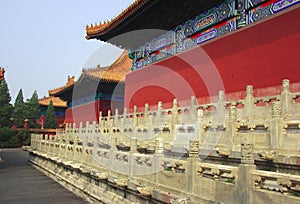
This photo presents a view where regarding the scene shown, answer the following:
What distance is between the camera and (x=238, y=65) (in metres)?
8.51

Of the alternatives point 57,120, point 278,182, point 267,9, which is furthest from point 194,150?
point 57,120

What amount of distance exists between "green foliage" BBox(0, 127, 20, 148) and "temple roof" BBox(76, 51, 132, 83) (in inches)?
406

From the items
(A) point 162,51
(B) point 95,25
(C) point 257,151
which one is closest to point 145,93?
(A) point 162,51

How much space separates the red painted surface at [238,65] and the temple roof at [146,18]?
4.67ft

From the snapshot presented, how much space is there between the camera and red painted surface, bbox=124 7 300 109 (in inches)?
282

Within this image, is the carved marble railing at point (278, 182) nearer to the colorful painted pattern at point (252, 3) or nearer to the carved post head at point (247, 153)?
the carved post head at point (247, 153)

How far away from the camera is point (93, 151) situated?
8273mm

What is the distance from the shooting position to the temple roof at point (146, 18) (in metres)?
10.1

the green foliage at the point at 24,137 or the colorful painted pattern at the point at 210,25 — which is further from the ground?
the colorful painted pattern at the point at 210,25

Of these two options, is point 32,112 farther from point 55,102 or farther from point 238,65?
point 238,65

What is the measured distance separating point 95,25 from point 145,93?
187 inches

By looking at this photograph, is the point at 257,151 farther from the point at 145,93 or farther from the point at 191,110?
the point at 145,93

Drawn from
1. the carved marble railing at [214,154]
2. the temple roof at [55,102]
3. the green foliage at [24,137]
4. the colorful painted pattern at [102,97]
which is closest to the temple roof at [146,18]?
the carved marble railing at [214,154]

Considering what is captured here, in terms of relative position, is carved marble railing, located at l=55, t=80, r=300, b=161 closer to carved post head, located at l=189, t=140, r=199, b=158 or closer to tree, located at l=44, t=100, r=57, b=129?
carved post head, located at l=189, t=140, r=199, b=158
